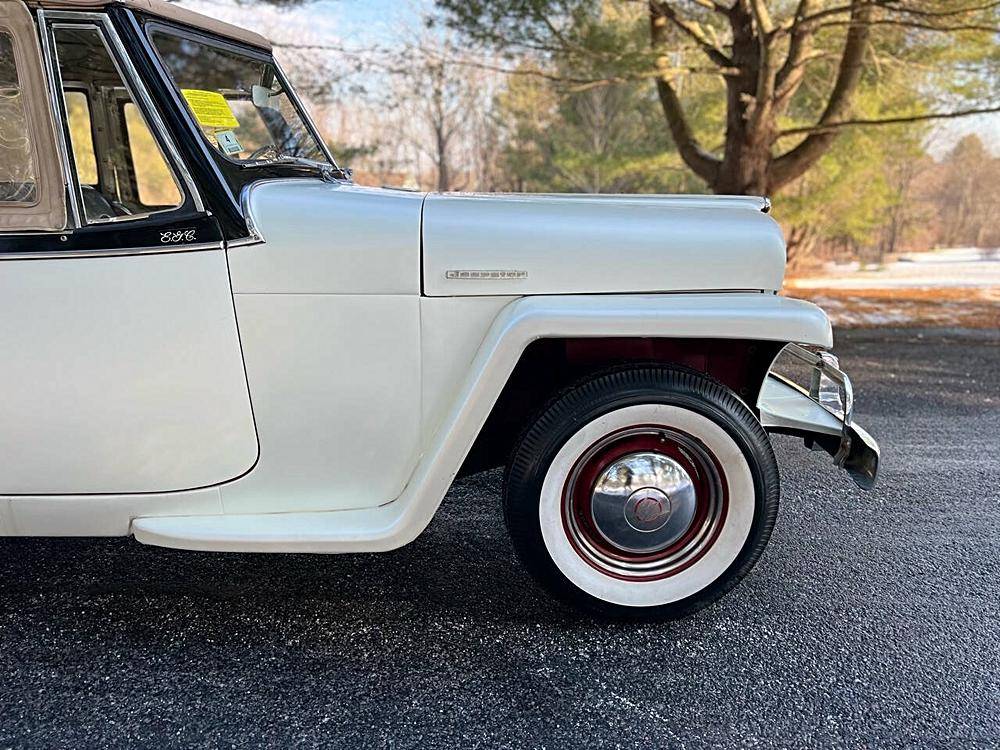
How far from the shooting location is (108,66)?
210 cm

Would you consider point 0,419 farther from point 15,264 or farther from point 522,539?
point 522,539

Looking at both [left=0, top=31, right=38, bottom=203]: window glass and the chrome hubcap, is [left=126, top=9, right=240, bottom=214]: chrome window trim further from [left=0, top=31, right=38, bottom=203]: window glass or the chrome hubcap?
the chrome hubcap

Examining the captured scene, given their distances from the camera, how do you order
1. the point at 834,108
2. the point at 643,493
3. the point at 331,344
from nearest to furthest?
the point at 331,344
the point at 643,493
the point at 834,108

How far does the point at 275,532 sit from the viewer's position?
207 cm

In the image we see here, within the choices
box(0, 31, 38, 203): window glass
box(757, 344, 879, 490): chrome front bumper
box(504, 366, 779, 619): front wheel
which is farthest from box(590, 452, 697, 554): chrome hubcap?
box(0, 31, 38, 203): window glass

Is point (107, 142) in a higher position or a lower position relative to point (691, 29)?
lower

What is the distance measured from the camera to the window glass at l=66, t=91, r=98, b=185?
229cm

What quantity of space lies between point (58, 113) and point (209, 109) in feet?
1.32

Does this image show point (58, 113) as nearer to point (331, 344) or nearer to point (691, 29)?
point (331, 344)

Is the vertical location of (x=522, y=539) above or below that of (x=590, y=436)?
below

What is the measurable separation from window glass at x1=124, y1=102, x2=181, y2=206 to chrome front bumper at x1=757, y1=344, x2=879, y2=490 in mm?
2107

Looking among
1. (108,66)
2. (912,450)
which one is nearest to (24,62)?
(108,66)

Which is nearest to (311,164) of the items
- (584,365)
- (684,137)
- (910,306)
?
(584,365)

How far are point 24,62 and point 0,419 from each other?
40.1 inches
